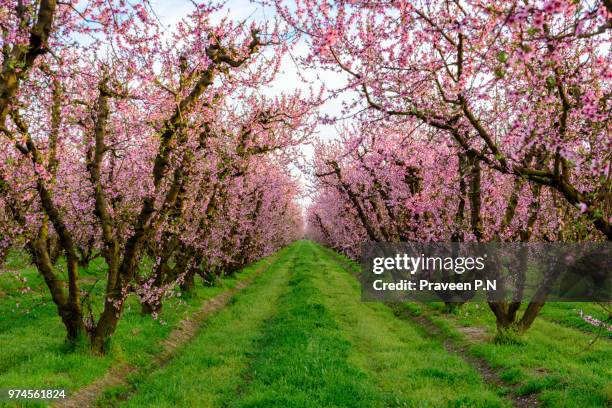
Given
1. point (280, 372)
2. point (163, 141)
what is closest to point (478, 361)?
point (280, 372)

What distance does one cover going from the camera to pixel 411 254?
2322 cm

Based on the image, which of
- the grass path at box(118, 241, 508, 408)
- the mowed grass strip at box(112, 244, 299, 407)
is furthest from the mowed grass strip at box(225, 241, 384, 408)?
the mowed grass strip at box(112, 244, 299, 407)

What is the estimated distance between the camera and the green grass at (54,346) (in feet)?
32.4

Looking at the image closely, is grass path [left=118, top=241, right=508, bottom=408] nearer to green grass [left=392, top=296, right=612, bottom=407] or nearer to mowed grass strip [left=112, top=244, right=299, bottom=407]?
mowed grass strip [left=112, top=244, right=299, bottom=407]

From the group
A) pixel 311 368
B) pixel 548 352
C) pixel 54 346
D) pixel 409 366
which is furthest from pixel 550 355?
pixel 54 346

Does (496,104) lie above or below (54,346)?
above

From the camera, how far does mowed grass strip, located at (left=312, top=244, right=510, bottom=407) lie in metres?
9.44

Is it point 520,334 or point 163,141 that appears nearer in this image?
point 163,141

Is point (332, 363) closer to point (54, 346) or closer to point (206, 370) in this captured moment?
point (206, 370)

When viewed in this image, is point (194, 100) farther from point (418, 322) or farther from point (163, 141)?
point (418, 322)

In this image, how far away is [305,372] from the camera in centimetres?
1047

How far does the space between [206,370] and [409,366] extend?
16.0 ft

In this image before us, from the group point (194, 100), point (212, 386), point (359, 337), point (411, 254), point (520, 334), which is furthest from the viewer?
point (411, 254)

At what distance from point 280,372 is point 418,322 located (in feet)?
31.2
